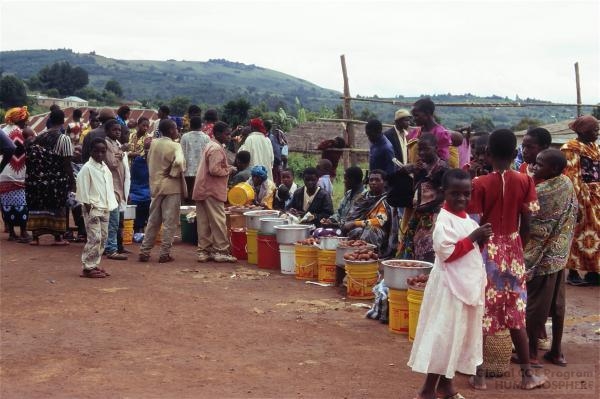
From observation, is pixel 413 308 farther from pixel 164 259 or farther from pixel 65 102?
pixel 65 102

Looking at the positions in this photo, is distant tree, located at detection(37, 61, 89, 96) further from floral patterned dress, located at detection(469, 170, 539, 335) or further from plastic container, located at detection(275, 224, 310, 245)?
floral patterned dress, located at detection(469, 170, 539, 335)

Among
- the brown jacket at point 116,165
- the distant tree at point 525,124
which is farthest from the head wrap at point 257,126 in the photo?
the distant tree at point 525,124

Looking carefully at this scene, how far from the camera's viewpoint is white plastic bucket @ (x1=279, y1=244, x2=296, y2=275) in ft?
29.0

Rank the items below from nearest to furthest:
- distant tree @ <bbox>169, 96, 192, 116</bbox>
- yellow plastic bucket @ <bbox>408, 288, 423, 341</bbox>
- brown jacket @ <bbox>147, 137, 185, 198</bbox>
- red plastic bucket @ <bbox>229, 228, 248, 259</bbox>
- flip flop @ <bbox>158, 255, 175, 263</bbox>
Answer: yellow plastic bucket @ <bbox>408, 288, 423, 341</bbox> < brown jacket @ <bbox>147, 137, 185, 198</bbox> < flip flop @ <bbox>158, 255, 175, 263</bbox> < red plastic bucket @ <bbox>229, 228, 248, 259</bbox> < distant tree @ <bbox>169, 96, 192, 116</bbox>

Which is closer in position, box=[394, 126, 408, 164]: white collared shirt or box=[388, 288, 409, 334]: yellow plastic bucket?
box=[388, 288, 409, 334]: yellow plastic bucket

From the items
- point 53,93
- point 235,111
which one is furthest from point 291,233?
point 53,93

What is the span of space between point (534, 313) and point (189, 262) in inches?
208

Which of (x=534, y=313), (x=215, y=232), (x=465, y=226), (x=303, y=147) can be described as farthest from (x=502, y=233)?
(x=303, y=147)

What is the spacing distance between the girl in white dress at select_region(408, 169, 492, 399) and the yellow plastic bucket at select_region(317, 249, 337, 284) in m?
3.70

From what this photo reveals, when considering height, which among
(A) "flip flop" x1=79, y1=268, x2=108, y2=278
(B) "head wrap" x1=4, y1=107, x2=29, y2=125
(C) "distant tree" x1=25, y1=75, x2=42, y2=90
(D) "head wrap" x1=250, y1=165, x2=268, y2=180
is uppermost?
(C) "distant tree" x1=25, y1=75, x2=42, y2=90

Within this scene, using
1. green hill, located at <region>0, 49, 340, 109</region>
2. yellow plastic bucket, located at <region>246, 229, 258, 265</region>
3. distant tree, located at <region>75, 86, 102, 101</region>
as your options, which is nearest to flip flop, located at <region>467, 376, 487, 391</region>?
yellow plastic bucket, located at <region>246, 229, 258, 265</region>

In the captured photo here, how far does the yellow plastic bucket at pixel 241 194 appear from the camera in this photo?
10547mm

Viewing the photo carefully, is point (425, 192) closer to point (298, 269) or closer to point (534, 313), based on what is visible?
point (534, 313)

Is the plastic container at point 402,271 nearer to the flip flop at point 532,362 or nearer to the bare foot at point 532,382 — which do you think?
the flip flop at point 532,362
